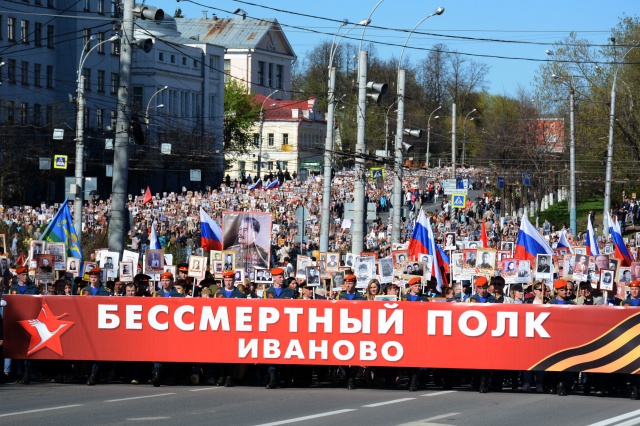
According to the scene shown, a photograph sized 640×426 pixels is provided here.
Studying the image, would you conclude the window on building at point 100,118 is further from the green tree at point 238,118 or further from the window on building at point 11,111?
the green tree at point 238,118

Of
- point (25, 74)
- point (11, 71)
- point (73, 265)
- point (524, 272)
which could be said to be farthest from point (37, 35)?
point (524, 272)

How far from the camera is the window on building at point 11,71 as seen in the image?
78250 millimetres

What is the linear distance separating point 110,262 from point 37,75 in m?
61.3

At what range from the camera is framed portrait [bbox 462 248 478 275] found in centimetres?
2464

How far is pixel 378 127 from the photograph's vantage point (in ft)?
329

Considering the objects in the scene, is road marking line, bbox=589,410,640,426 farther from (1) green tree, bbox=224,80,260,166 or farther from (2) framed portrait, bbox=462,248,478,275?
(1) green tree, bbox=224,80,260,166

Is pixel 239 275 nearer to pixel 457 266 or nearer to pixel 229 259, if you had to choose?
pixel 229 259

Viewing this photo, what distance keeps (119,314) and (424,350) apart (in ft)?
13.4

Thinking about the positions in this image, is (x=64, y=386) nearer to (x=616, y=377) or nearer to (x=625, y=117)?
(x=616, y=377)

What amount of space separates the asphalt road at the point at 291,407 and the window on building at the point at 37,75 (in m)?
66.2

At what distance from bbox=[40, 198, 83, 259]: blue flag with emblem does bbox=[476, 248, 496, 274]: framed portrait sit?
24.9 ft

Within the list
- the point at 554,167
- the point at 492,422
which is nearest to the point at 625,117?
the point at 554,167

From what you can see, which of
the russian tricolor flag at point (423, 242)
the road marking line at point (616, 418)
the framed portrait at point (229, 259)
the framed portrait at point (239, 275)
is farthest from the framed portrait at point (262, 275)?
the road marking line at point (616, 418)

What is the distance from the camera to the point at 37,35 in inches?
3265
